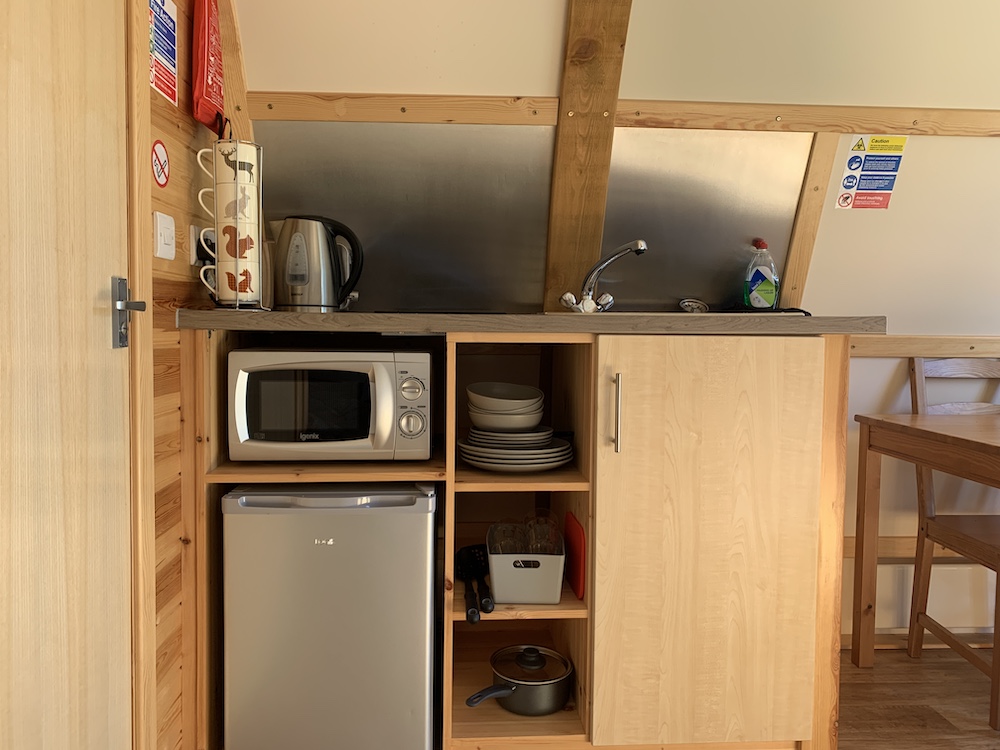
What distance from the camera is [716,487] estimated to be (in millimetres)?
1814

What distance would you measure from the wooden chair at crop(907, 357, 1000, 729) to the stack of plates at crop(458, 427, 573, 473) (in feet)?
4.03

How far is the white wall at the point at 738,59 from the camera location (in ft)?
6.80

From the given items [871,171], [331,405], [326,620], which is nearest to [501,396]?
[331,405]

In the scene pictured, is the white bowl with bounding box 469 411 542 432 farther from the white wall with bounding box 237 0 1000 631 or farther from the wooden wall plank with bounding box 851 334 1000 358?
the wooden wall plank with bounding box 851 334 1000 358

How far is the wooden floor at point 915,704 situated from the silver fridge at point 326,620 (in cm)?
118

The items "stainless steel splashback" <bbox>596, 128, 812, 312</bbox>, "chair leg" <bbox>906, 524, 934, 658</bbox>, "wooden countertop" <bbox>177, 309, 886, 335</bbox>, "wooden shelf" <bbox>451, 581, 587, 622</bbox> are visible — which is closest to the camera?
"wooden countertop" <bbox>177, 309, 886, 335</bbox>

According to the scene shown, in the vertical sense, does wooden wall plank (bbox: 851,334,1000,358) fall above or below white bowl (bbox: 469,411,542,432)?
above

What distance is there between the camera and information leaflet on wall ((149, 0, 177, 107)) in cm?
164

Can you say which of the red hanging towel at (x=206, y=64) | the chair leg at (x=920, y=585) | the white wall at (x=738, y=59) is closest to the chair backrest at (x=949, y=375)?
the chair leg at (x=920, y=585)

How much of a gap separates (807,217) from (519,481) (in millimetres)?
1269

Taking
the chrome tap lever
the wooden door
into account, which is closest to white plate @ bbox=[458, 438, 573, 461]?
the chrome tap lever

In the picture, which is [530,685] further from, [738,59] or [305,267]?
[738,59]

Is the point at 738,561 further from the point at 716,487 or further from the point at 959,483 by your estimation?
the point at 959,483

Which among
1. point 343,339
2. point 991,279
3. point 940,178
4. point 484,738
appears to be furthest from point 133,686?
point 991,279
